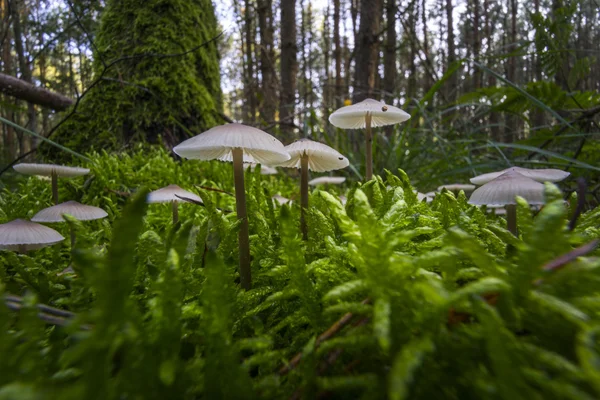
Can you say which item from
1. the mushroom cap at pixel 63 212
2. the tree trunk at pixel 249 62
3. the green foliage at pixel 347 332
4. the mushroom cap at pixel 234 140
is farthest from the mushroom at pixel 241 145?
the tree trunk at pixel 249 62

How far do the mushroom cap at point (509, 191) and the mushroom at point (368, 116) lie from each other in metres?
0.49

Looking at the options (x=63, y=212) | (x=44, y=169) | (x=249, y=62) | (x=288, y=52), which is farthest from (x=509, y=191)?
(x=249, y=62)

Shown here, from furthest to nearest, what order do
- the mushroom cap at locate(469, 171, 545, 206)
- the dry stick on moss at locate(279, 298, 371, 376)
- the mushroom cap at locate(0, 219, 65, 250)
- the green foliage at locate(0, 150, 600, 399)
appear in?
the mushroom cap at locate(0, 219, 65, 250) < the mushroom cap at locate(469, 171, 545, 206) < the dry stick on moss at locate(279, 298, 371, 376) < the green foliage at locate(0, 150, 600, 399)

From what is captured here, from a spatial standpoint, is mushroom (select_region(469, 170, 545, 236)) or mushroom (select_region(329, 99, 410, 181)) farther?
mushroom (select_region(329, 99, 410, 181))

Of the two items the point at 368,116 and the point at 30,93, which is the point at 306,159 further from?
the point at 30,93

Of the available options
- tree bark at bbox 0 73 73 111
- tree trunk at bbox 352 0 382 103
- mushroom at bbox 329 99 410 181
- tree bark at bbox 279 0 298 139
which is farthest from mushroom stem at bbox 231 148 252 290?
tree bark at bbox 279 0 298 139

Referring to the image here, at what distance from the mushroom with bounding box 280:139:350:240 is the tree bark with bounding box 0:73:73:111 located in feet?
8.45

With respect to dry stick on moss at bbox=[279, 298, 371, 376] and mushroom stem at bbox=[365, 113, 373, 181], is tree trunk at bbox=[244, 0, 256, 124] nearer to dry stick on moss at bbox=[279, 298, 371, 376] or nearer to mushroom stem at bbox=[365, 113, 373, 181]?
mushroom stem at bbox=[365, 113, 373, 181]

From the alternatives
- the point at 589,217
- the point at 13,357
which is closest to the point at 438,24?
the point at 589,217

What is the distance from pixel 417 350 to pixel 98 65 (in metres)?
3.35

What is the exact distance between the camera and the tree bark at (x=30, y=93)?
2.60m

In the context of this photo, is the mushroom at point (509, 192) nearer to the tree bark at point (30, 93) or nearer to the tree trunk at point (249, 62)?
the tree bark at point (30, 93)

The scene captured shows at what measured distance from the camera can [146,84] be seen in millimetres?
2674

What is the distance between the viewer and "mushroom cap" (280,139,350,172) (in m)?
1.05
